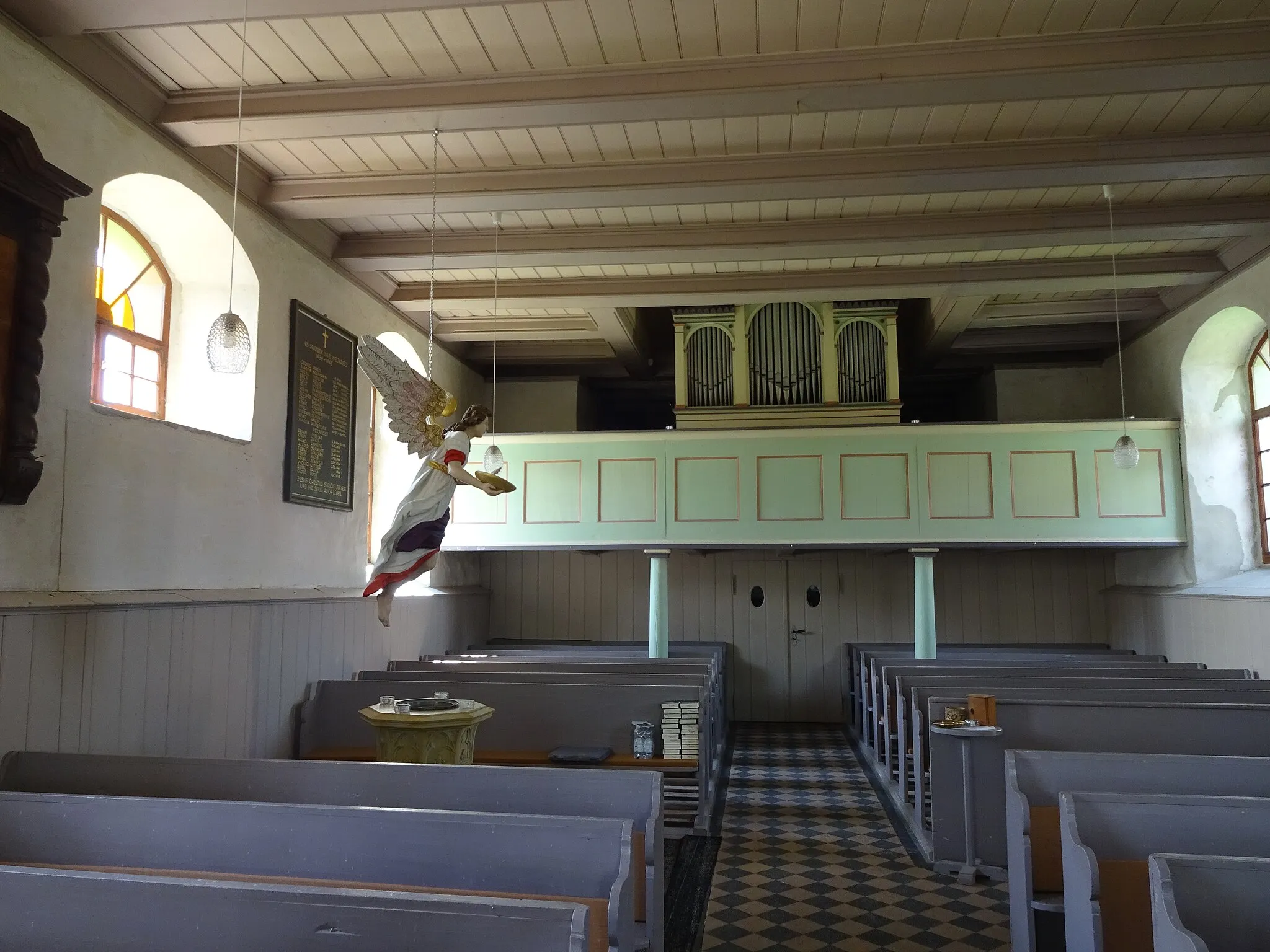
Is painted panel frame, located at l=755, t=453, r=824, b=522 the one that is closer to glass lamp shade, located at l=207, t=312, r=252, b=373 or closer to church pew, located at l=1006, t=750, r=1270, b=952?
church pew, located at l=1006, t=750, r=1270, b=952

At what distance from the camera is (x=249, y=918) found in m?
2.26

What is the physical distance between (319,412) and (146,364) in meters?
1.58

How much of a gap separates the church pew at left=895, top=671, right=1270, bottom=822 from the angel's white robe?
3.37 meters

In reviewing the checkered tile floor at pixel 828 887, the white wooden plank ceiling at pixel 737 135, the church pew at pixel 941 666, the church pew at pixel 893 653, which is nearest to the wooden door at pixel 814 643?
the church pew at pixel 893 653

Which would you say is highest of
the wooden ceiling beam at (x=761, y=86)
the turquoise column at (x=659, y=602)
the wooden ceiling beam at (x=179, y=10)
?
the wooden ceiling beam at (x=761, y=86)

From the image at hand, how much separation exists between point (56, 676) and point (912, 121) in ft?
18.8

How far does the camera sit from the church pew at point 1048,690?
6074 mm

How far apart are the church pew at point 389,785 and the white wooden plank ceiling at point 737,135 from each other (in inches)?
133

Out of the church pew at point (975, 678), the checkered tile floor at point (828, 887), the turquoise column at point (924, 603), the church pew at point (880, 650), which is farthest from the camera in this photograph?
the church pew at point (880, 650)

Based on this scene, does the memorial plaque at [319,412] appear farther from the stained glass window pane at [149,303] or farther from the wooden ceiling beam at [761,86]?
the wooden ceiling beam at [761,86]

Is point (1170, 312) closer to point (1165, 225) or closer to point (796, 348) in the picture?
point (1165, 225)

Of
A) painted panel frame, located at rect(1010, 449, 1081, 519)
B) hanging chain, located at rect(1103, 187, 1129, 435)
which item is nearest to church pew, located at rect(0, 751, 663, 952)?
hanging chain, located at rect(1103, 187, 1129, 435)

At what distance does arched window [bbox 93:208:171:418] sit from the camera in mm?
5605

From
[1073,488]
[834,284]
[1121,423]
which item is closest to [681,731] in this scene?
[834,284]
